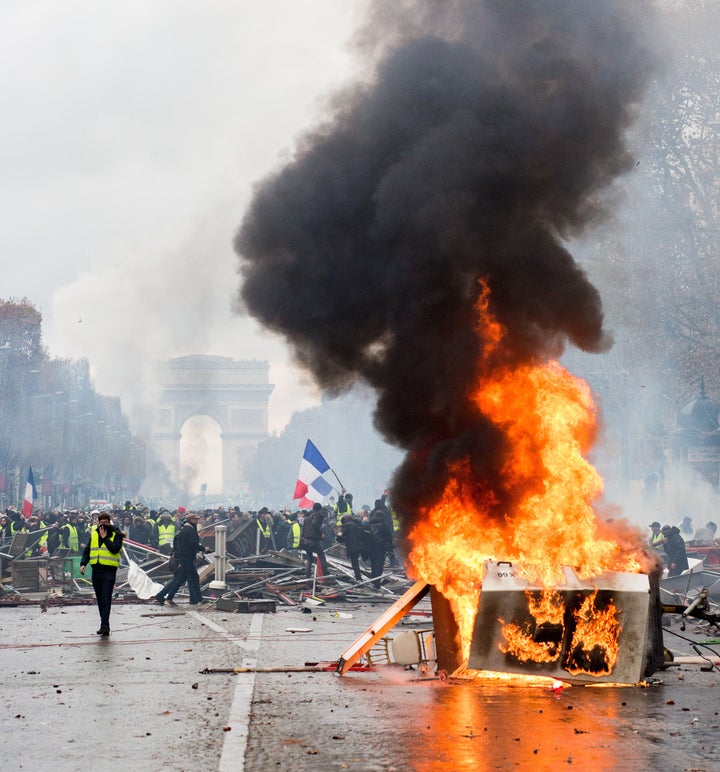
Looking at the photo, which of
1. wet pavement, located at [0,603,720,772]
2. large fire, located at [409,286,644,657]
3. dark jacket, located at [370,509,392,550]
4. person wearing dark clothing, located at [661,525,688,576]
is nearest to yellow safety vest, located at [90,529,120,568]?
wet pavement, located at [0,603,720,772]

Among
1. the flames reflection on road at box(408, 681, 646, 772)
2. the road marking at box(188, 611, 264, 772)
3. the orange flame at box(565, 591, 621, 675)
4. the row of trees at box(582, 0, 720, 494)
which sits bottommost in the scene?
the road marking at box(188, 611, 264, 772)

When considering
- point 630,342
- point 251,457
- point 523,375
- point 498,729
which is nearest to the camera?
point 498,729

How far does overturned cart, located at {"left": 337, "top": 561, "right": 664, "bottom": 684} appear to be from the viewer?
10.3 meters

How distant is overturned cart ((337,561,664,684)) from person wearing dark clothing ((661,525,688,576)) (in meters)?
14.7

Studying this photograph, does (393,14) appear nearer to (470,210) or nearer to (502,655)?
(470,210)

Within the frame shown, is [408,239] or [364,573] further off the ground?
[408,239]

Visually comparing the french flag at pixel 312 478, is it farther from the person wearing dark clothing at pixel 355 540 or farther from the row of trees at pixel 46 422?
the row of trees at pixel 46 422

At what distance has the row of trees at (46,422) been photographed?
2473 inches

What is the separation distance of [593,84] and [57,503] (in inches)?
2906

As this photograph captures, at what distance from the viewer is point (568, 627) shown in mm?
10336

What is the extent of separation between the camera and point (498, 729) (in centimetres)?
834

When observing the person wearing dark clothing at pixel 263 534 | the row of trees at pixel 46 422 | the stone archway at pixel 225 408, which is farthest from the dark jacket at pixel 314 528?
the stone archway at pixel 225 408

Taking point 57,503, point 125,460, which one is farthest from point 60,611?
point 125,460

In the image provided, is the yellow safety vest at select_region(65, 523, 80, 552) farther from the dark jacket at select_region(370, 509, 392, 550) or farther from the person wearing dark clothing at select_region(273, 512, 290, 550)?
the dark jacket at select_region(370, 509, 392, 550)
